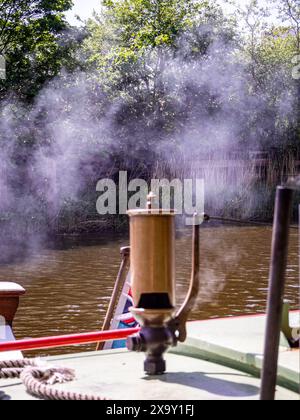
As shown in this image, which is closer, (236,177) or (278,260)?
(278,260)

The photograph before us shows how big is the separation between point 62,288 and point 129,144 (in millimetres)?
11518

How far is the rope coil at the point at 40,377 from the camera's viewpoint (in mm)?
2031

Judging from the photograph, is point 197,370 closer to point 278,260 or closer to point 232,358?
point 232,358

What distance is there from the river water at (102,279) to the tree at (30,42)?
453 centimetres

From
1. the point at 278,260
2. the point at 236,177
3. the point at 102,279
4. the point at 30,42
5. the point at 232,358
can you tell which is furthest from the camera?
the point at 236,177

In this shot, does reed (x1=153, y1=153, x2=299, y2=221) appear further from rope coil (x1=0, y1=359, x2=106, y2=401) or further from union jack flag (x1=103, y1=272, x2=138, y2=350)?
rope coil (x1=0, y1=359, x2=106, y2=401)

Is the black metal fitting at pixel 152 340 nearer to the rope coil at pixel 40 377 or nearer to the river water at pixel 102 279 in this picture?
the rope coil at pixel 40 377

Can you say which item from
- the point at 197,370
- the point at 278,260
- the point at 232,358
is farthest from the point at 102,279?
the point at 278,260

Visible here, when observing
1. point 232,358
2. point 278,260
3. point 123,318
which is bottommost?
point 123,318

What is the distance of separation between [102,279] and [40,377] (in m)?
9.04

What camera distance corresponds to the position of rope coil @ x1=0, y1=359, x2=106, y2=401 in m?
2.03

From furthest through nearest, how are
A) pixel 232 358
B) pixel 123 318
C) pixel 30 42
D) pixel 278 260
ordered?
1. pixel 30 42
2. pixel 123 318
3. pixel 232 358
4. pixel 278 260

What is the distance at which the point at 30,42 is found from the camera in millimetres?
19328

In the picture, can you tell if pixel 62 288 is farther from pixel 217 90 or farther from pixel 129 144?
pixel 217 90
